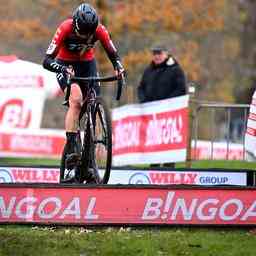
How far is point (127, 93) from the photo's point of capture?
2478 cm

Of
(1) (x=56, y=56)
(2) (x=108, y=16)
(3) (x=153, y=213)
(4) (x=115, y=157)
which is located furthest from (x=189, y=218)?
(2) (x=108, y=16)

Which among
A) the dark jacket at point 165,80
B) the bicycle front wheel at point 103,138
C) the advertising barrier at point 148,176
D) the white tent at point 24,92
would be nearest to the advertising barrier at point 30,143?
the white tent at point 24,92

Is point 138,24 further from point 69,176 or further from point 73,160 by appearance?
point 73,160

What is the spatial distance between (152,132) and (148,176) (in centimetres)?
479

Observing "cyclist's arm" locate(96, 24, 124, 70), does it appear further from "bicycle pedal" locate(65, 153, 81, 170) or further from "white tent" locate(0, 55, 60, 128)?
"white tent" locate(0, 55, 60, 128)

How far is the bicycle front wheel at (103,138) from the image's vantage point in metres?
10.3

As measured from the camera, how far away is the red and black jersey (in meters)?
10.4

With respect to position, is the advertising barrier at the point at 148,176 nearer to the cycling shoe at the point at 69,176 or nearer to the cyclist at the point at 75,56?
the cycling shoe at the point at 69,176

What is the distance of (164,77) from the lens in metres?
16.0

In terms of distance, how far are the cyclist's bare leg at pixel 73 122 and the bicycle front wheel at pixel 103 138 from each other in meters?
0.20

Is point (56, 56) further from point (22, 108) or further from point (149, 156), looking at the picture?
point (22, 108)

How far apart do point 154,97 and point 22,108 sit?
678 cm

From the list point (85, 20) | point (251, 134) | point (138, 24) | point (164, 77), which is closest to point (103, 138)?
point (85, 20)

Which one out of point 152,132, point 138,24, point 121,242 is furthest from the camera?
point 138,24
